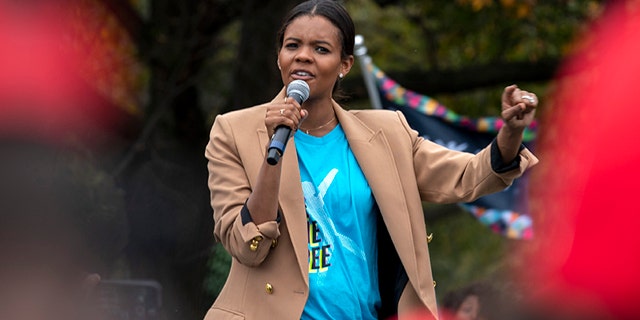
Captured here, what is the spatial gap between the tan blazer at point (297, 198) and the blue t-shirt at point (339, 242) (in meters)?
0.05

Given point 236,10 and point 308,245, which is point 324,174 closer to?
point 308,245

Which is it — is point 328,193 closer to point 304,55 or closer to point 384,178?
point 384,178

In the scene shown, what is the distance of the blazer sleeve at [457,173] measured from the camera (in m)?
3.73

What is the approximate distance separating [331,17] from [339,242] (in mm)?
730

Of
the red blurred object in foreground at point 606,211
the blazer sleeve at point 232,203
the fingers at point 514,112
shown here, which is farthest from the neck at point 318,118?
the red blurred object in foreground at point 606,211

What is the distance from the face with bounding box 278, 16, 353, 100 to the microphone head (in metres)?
0.08

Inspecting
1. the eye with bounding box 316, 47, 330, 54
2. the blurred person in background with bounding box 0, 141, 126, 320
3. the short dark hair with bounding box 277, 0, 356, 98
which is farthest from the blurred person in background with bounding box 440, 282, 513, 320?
the blurred person in background with bounding box 0, 141, 126, 320

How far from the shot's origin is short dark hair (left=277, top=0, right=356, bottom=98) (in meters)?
3.90

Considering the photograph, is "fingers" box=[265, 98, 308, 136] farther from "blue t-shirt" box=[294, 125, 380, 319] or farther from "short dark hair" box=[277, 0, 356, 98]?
"short dark hair" box=[277, 0, 356, 98]

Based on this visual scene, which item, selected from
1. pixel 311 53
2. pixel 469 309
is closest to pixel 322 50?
pixel 311 53

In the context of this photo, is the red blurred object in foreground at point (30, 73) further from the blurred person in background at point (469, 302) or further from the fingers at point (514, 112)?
the blurred person in background at point (469, 302)

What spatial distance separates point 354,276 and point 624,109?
162 cm

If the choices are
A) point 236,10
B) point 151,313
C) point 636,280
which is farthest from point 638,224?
point 236,10

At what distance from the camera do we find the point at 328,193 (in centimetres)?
372
